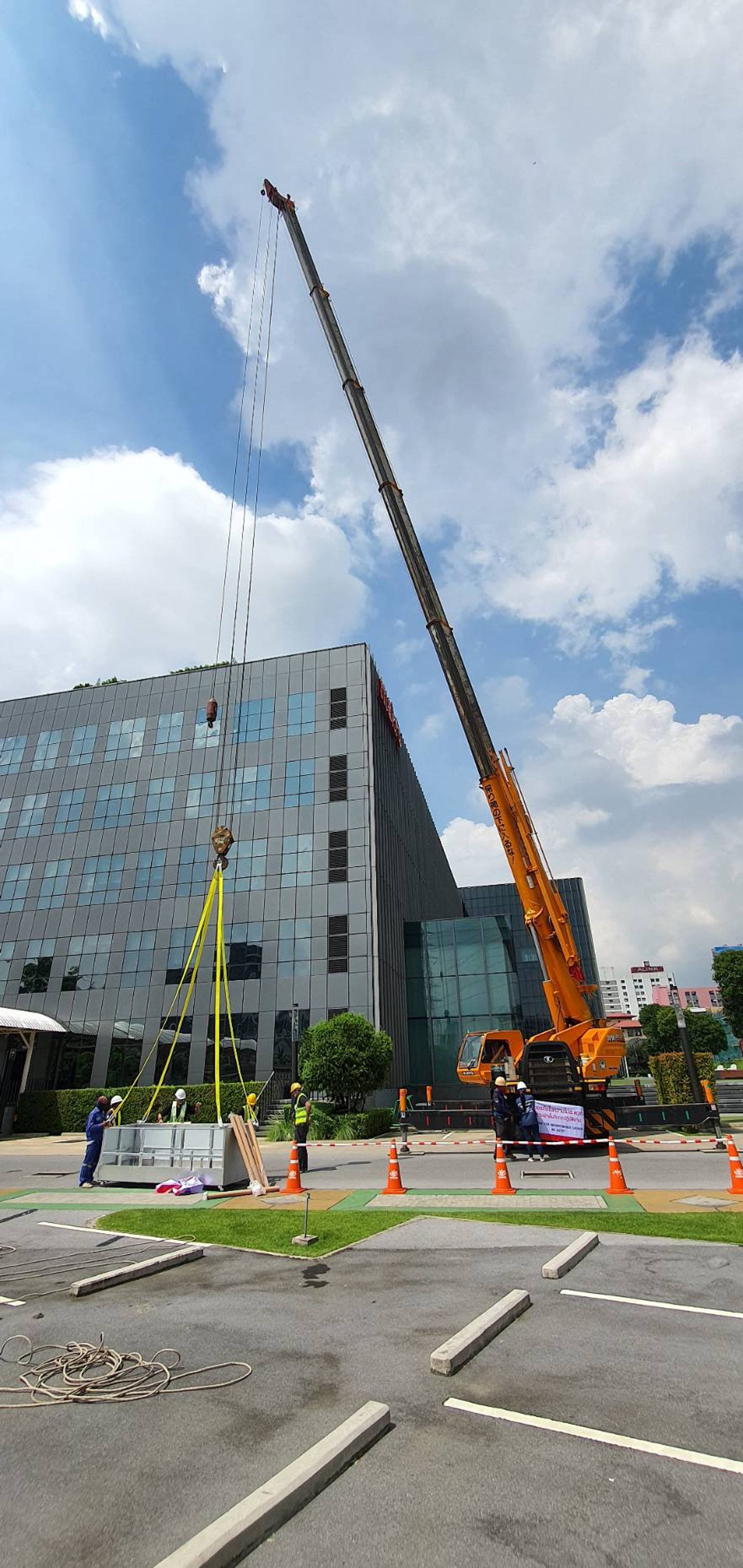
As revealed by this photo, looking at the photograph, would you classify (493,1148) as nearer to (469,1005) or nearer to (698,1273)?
(698,1273)

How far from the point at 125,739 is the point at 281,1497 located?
4810cm

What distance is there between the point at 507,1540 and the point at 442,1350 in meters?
2.09

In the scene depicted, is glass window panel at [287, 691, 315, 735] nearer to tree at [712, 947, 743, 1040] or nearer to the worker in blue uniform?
the worker in blue uniform

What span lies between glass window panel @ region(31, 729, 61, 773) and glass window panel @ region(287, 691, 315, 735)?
17307 millimetres

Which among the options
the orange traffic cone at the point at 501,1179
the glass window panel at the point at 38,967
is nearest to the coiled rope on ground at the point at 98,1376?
the orange traffic cone at the point at 501,1179

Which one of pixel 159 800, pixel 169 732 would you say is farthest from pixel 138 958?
pixel 169 732

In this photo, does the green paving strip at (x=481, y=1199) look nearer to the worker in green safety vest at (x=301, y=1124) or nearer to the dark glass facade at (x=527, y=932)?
the worker in green safety vest at (x=301, y=1124)

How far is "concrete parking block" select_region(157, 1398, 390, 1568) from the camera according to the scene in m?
3.08

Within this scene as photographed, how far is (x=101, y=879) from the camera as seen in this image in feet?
145

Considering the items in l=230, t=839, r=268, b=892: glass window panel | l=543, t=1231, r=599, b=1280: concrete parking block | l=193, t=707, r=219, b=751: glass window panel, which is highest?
l=193, t=707, r=219, b=751: glass window panel

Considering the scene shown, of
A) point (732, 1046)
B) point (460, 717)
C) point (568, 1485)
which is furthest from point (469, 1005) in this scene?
point (732, 1046)

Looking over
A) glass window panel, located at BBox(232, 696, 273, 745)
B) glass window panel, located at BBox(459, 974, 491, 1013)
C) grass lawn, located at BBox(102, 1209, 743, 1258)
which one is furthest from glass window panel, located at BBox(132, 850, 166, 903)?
grass lawn, located at BBox(102, 1209, 743, 1258)

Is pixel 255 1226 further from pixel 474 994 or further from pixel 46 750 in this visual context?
pixel 46 750

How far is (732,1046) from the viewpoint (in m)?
182
